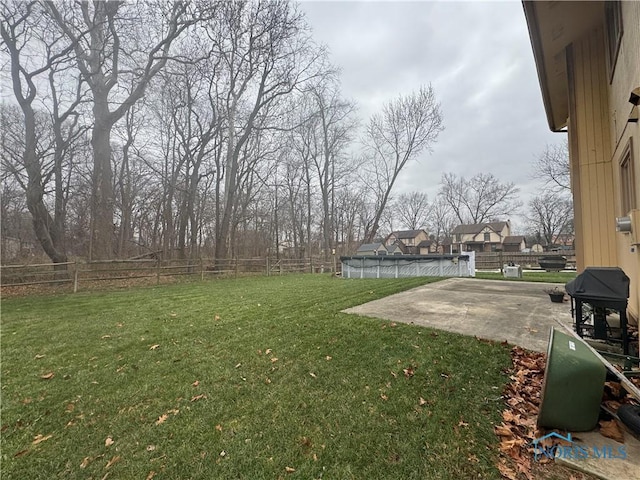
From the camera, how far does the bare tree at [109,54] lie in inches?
430

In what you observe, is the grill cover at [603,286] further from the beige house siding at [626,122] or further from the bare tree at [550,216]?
the bare tree at [550,216]

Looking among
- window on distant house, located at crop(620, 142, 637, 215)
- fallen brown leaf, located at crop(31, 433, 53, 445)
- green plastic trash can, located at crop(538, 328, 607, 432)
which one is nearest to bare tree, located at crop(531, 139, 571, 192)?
window on distant house, located at crop(620, 142, 637, 215)

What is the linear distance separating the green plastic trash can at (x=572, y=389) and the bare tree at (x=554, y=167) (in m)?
29.2

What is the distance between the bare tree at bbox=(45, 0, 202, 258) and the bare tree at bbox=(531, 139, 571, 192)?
2858 cm

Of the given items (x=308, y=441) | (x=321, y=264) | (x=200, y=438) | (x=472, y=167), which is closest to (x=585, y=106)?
(x=308, y=441)

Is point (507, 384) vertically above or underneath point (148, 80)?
underneath

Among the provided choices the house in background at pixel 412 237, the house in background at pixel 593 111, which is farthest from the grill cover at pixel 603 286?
the house in background at pixel 412 237

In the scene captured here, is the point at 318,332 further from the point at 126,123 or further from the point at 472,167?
the point at 472,167

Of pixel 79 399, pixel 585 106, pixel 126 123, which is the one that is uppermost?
pixel 126 123

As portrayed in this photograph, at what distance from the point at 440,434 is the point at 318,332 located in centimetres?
232

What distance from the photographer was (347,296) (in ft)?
23.0

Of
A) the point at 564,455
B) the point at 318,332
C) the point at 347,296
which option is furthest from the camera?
the point at 347,296

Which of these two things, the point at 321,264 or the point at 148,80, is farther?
the point at 321,264

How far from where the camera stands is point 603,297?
303 cm
